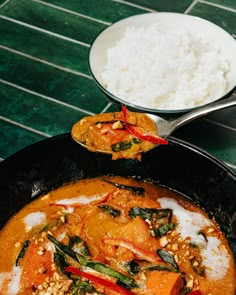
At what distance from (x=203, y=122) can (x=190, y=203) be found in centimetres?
45

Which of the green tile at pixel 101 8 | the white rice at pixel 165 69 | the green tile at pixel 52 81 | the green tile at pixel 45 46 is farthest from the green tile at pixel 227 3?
the green tile at pixel 52 81

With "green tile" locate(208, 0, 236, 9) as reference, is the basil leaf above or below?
below

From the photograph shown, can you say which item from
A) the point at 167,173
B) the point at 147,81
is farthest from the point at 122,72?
the point at 167,173

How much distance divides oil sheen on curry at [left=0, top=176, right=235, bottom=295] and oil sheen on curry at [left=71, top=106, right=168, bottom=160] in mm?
188

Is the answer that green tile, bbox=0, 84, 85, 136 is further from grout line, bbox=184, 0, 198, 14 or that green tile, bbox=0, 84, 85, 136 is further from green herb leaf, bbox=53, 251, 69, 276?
grout line, bbox=184, 0, 198, 14

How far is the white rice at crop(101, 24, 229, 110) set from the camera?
2256mm

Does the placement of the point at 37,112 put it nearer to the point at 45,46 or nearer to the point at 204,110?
the point at 45,46

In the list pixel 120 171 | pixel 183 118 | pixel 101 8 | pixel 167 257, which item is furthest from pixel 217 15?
pixel 167 257

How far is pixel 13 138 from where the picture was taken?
228 centimetres

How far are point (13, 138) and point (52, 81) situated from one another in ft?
1.22

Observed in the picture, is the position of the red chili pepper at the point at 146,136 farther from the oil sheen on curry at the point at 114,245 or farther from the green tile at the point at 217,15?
the green tile at the point at 217,15

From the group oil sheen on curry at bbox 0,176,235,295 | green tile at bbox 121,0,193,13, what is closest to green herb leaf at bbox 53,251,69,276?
oil sheen on curry at bbox 0,176,235,295

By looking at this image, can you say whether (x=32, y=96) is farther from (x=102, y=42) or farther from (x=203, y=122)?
(x=203, y=122)

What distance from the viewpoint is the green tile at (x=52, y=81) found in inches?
95.8
